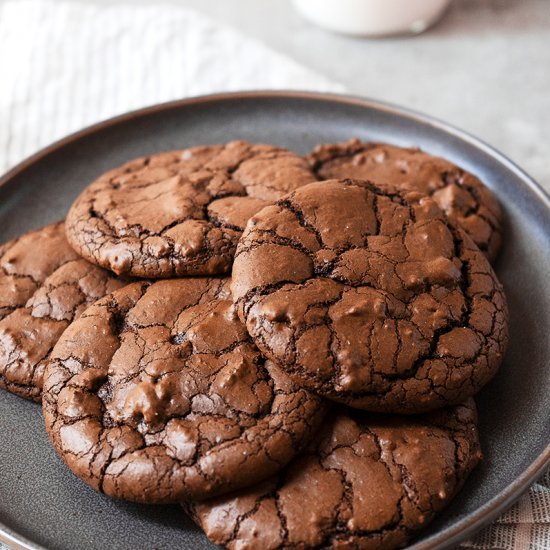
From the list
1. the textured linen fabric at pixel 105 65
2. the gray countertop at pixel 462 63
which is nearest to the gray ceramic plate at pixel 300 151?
the textured linen fabric at pixel 105 65

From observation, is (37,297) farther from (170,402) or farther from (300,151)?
(300,151)

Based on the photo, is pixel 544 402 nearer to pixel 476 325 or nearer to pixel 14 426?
pixel 476 325

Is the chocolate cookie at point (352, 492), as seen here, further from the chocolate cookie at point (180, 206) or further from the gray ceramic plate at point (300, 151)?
the chocolate cookie at point (180, 206)

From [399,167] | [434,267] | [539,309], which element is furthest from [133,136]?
[539,309]

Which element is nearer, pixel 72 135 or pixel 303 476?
pixel 303 476

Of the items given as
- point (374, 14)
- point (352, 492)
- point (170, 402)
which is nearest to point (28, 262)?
point (170, 402)

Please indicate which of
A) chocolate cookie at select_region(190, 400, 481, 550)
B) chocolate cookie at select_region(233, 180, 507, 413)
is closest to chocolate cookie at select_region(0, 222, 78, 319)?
chocolate cookie at select_region(233, 180, 507, 413)
